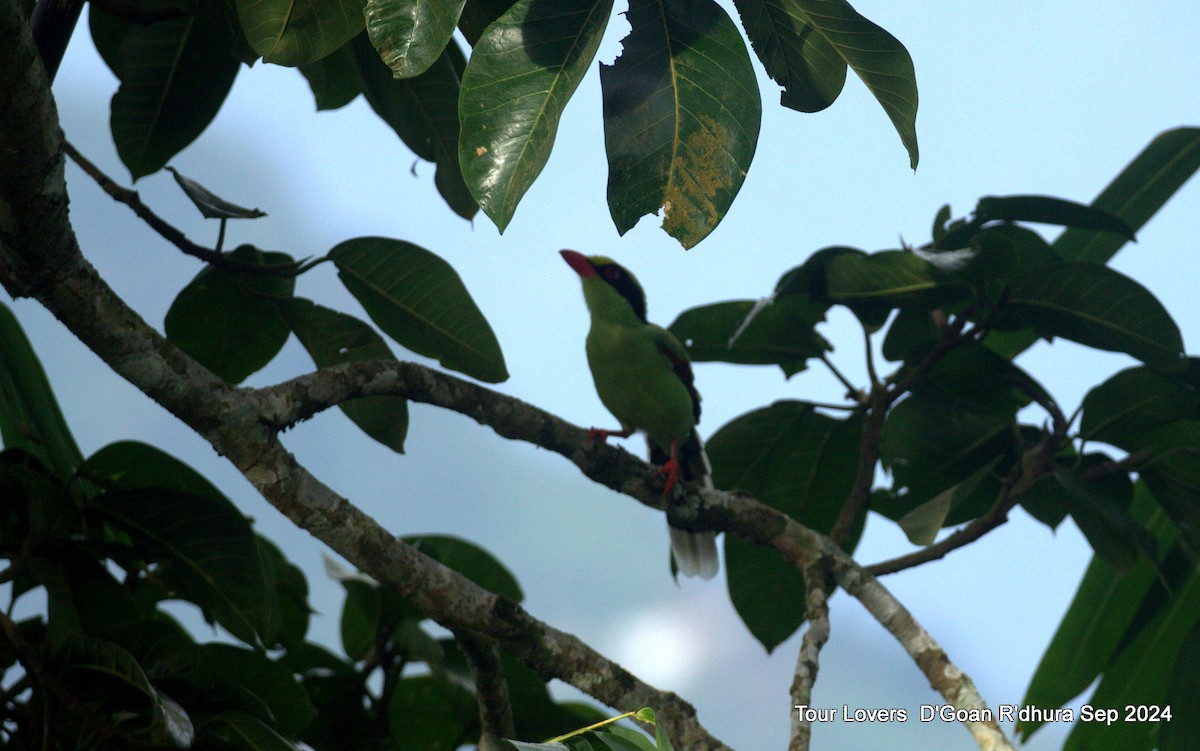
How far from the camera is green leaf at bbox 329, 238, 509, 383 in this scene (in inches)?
75.4

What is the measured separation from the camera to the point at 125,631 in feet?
6.17

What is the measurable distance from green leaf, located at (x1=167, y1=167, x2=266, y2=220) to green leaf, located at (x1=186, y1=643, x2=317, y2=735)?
2.96 ft

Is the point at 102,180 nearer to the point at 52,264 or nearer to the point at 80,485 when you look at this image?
the point at 52,264

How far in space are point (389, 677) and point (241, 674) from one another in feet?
1.57

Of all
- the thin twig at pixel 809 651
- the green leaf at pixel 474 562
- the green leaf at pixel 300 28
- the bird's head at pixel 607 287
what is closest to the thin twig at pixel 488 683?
the thin twig at pixel 809 651

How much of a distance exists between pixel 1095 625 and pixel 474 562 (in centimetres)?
183

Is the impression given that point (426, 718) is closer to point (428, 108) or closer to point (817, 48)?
point (428, 108)

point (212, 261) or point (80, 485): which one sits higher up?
point (212, 261)

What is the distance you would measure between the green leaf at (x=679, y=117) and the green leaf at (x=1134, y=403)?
1.62 m

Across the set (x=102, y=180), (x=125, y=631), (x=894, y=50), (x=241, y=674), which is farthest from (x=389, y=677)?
(x=894, y=50)

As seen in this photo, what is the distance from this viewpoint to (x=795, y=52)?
135 centimetres

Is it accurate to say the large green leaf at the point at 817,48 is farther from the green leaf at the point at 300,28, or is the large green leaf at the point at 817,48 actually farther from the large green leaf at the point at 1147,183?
the large green leaf at the point at 1147,183

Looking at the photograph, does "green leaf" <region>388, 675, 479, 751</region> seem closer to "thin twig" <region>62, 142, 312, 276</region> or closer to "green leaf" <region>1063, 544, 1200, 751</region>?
"thin twig" <region>62, 142, 312, 276</region>

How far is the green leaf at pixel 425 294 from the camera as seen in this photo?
192 centimetres
